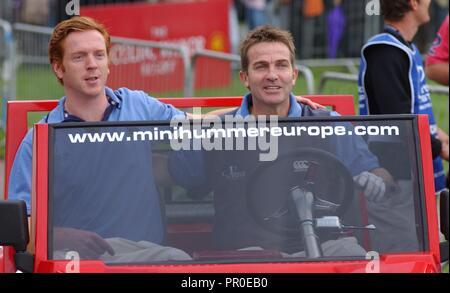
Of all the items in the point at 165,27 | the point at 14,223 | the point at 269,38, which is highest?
the point at 165,27

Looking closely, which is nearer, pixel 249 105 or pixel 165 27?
pixel 249 105

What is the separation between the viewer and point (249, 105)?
17.2 feet

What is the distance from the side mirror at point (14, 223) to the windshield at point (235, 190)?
0.48ft

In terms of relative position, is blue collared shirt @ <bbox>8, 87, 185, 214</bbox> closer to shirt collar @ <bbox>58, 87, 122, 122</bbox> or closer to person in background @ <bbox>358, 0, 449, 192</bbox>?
shirt collar @ <bbox>58, 87, 122, 122</bbox>

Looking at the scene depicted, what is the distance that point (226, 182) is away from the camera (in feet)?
13.7

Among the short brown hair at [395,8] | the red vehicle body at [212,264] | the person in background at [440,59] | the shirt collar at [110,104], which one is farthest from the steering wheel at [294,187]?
the person in background at [440,59]

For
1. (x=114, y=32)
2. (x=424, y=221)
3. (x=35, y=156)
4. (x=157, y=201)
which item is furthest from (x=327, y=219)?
(x=114, y=32)

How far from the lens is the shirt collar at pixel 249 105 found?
5.11 meters

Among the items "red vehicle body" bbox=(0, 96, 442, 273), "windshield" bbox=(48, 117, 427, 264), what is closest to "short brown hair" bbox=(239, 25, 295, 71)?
"windshield" bbox=(48, 117, 427, 264)

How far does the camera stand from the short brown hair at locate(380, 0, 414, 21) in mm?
6375

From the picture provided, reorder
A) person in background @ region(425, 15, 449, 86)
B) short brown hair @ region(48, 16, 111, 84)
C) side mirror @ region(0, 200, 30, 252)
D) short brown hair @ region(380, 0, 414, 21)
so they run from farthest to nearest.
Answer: person in background @ region(425, 15, 449, 86) → short brown hair @ region(380, 0, 414, 21) → short brown hair @ region(48, 16, 111, 84) → side mirror @ region(0, 200, 30, 252)

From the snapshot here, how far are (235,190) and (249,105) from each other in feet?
3.73

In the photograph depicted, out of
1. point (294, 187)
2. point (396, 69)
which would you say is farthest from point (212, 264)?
point (396, 69)

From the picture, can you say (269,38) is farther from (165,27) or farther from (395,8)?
(165,27)
